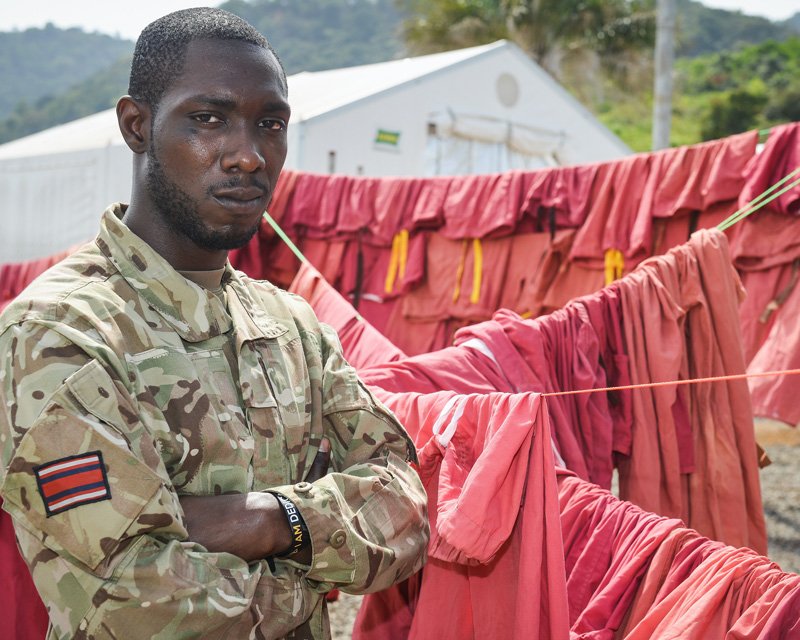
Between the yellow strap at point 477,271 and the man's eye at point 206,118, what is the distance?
9.43 ft

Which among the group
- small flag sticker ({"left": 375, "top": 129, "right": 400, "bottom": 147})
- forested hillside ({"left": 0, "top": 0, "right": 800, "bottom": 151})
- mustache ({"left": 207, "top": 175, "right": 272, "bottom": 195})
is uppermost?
forested hillside ({"left": 0, "top": 0, "right": 800, "bottom": 151})

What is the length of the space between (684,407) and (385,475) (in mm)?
1488

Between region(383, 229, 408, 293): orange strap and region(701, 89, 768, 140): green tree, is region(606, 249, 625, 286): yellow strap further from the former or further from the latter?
region(701, 89, 768, 140): green tree

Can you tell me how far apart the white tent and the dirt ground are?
4.44 meters

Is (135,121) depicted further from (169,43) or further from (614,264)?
(614,264)

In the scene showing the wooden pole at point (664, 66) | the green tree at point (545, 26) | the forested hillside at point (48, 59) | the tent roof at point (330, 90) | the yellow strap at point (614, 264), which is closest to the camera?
the yellow strap at point (614, 264)

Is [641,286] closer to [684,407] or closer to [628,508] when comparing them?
[684,407]

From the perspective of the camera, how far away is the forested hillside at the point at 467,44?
65.7 ft

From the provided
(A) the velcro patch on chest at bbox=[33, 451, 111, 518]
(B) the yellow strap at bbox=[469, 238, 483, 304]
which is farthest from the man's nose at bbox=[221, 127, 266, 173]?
A: (B) the yellow strap at bbox=[469, 238, 483, 304]

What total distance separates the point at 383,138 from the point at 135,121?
7.33m

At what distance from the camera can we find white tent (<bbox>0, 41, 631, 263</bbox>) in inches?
326

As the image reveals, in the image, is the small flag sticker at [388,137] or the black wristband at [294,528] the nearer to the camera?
the black wristband at [294,528]

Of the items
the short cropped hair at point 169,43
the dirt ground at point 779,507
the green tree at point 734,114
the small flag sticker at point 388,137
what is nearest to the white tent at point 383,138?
the small flag sticker at point 388,137

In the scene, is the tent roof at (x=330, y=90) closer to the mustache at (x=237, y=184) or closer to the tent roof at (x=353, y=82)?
the tent roof at (x=353, y=82)
